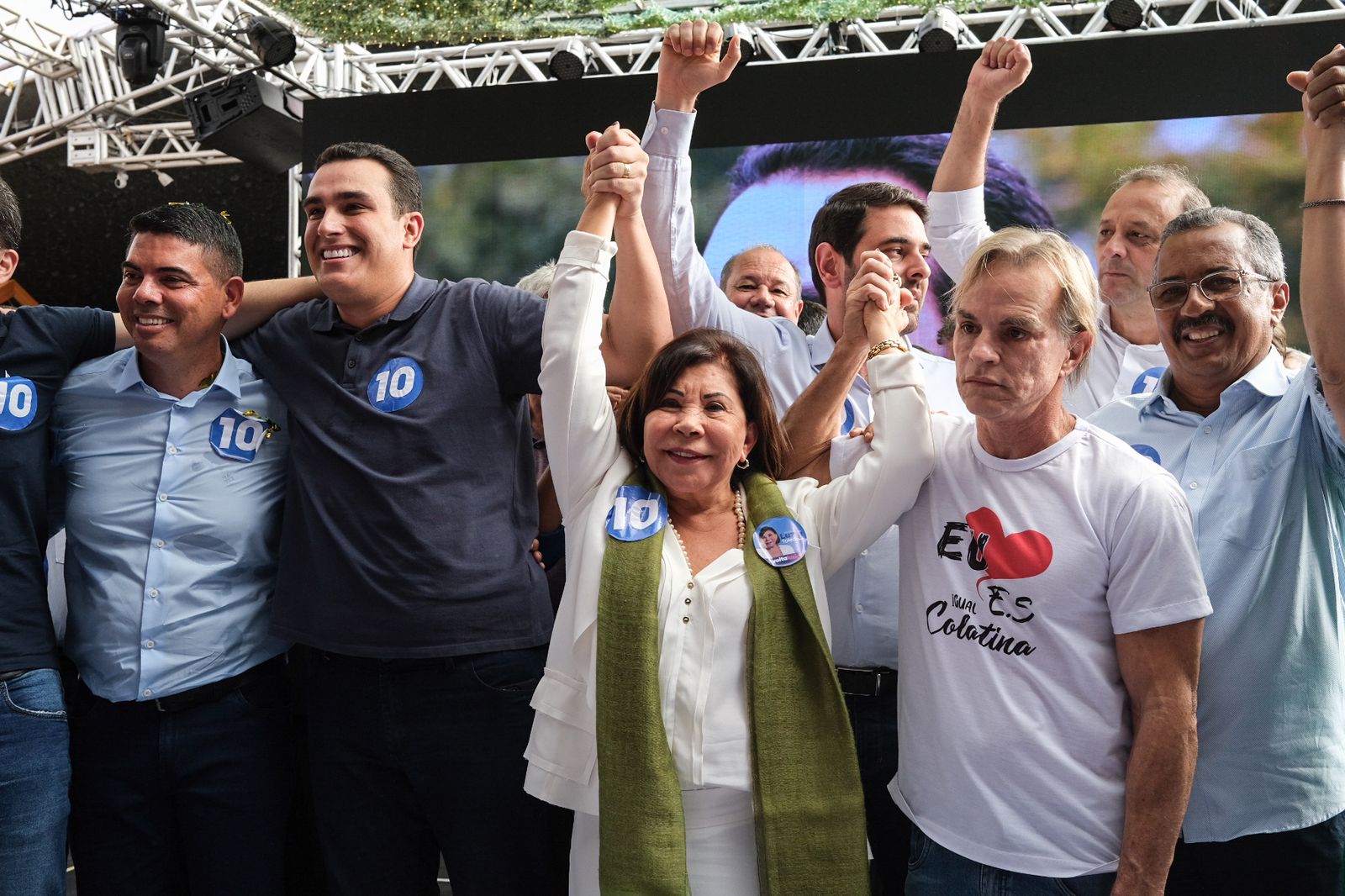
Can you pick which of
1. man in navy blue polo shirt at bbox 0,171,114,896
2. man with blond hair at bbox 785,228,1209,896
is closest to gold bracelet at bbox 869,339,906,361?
man with blond hair at bbox 785,228,1209,896

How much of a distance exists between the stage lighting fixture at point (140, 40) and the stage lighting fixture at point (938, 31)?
14.7ft

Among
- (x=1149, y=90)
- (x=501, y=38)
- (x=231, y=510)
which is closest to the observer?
(x=231, y=510)

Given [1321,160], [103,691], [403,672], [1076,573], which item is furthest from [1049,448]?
[103,691]

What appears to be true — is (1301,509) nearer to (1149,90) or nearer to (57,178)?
(1149,90)

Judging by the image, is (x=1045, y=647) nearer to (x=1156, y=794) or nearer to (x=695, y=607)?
(x=1156, y=794)

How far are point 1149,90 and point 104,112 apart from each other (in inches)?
278

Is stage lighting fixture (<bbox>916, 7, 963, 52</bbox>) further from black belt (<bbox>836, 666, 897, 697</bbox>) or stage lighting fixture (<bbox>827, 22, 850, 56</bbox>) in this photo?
black belt (<bbox>836, 666, 897, 697</bbox>)

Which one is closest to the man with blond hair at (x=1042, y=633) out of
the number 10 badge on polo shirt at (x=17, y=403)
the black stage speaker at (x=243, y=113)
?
the number 10 badge on polo shirt at (x=17, y=403)

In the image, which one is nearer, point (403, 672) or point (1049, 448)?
point (1049, 448)

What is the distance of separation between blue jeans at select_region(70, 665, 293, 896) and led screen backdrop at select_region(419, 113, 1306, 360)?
4.68 metres

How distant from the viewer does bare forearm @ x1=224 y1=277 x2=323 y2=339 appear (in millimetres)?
2672

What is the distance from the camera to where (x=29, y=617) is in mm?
2355

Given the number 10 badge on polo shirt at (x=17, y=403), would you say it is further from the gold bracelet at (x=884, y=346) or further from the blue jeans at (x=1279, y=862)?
the blue jeans at (x=1279, y=862)

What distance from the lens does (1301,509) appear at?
6.49ft
